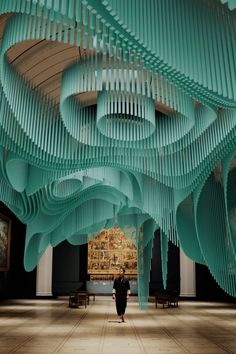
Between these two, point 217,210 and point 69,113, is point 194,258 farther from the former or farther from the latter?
point 69,113

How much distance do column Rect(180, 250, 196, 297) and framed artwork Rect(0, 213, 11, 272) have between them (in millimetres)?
11605

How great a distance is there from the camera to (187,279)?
3316 cm

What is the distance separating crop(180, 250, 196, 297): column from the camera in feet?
108

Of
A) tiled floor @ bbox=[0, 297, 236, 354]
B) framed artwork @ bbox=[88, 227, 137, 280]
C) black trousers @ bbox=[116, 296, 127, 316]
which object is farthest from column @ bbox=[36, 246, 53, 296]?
black trousers @ bbox=[116, 296, 127, 316]

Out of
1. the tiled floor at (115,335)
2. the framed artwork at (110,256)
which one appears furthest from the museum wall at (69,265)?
the tiled floor at (115,335)

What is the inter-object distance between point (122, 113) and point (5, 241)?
18.7 metres

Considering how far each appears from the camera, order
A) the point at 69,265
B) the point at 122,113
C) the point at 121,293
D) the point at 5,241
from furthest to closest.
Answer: the point at 69,265
the point at 5,241
the point at 121,293
the point at 122,113

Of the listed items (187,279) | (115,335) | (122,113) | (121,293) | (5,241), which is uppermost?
(122,113)

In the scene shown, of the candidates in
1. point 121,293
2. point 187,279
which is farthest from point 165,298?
point 187,279

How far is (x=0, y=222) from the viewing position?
27.5 meters

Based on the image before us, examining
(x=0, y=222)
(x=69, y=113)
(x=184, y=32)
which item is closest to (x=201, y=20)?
(x=184, y=32)

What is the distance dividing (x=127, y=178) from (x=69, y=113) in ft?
17.3

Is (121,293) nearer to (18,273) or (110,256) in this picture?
(18,273)

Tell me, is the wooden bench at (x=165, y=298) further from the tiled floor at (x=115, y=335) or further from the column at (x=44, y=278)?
the column at (x=44, y=278)
